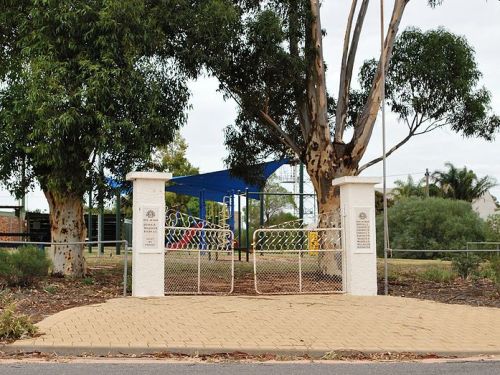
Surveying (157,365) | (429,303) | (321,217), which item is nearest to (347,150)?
(321,217)

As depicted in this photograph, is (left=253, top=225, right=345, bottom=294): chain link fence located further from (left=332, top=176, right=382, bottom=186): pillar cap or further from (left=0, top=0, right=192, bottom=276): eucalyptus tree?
(left=0, top=0, right=192, bottom=276): eucalyptus tree

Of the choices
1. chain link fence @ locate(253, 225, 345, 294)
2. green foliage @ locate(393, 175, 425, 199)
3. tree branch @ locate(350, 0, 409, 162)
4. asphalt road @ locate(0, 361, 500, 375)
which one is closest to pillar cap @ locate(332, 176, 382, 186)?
chain link fence @ locate(253, 225, 345, 294)

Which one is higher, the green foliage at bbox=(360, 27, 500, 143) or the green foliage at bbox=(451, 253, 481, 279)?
the green foliage at bbox=(360, 27, 500, 143)

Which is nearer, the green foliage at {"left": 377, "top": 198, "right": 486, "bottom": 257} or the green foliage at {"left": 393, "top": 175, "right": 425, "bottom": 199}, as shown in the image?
the green foliage at {"left": 377, "top": 198, "right": 486, "bottom": 257}

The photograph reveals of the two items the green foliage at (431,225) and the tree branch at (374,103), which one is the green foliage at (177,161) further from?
the tree branch at (374,103)

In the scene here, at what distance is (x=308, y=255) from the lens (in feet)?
50.1

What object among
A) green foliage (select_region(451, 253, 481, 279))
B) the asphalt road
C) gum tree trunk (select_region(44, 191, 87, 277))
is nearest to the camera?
the asphalt road

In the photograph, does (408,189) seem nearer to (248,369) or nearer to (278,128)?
(278,128)

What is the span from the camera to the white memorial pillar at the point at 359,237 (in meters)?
15.0

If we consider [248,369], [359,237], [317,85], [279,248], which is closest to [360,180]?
[359,237]

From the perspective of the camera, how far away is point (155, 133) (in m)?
17.5

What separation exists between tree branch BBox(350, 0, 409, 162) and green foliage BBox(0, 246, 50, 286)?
891 cm

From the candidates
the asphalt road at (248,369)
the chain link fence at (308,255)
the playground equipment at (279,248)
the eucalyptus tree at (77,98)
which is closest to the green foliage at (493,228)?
the chain link fence at (308,255)

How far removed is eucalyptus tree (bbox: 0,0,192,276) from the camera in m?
15.6
